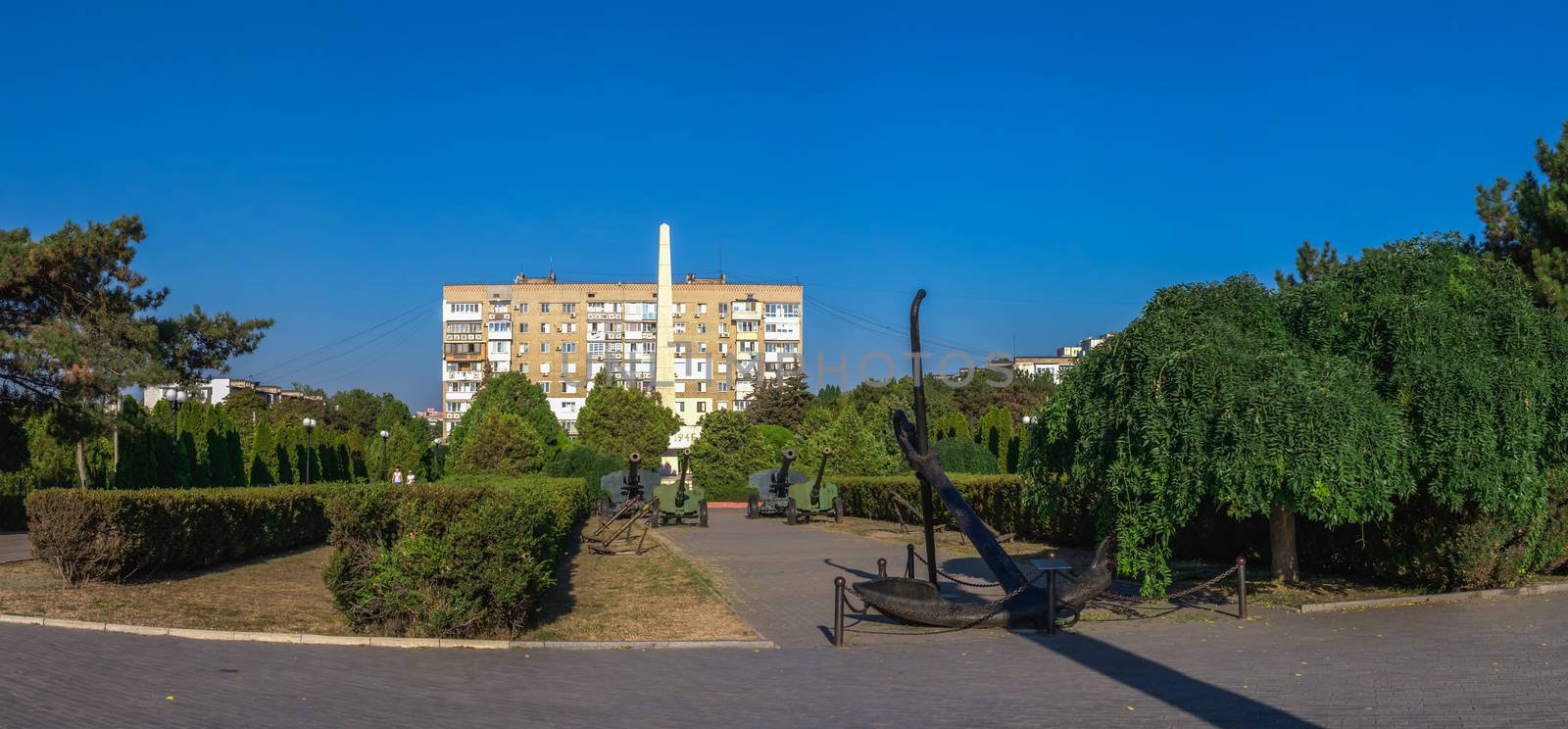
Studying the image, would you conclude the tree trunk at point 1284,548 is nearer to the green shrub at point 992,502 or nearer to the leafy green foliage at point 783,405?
the green shrub at point 992,502

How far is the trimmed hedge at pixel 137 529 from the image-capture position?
1225cm

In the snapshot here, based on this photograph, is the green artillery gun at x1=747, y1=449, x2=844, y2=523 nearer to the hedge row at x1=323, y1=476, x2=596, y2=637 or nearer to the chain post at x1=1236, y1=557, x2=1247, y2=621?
the chain post at x1=1236, y1=557, x2=1247, y2=621

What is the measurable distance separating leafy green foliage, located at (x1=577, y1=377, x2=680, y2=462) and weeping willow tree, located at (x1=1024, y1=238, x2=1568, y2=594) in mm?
43296

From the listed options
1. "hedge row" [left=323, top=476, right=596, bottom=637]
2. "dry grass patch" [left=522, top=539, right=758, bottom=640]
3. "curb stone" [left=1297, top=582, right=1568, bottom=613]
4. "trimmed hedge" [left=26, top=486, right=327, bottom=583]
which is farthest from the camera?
"trimmed hedge" [left=26, top=486, right=327, bottom=583]

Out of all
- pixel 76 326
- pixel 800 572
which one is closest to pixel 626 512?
pixel 800 572

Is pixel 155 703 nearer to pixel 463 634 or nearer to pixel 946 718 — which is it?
pixel 463 634

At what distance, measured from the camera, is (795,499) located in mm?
Result: 30797

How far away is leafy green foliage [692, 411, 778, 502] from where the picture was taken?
46062mm

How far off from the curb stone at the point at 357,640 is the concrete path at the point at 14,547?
17.1 feet

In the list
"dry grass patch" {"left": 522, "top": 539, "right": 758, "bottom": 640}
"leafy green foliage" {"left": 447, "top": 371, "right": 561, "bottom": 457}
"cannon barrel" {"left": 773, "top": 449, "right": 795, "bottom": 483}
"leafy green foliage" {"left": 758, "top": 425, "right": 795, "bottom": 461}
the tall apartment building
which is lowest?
"dry grass patch" {"left": 522, "top": 539, "right": 758, "bottom": 640}

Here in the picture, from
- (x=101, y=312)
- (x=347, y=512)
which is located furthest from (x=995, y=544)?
(x=101, y=312)

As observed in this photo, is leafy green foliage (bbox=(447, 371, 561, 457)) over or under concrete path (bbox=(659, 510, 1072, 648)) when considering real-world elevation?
over

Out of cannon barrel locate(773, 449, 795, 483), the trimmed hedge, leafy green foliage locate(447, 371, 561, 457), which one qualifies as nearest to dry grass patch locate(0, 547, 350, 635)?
the trimmed hedge

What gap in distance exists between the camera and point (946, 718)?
700 centimetres
